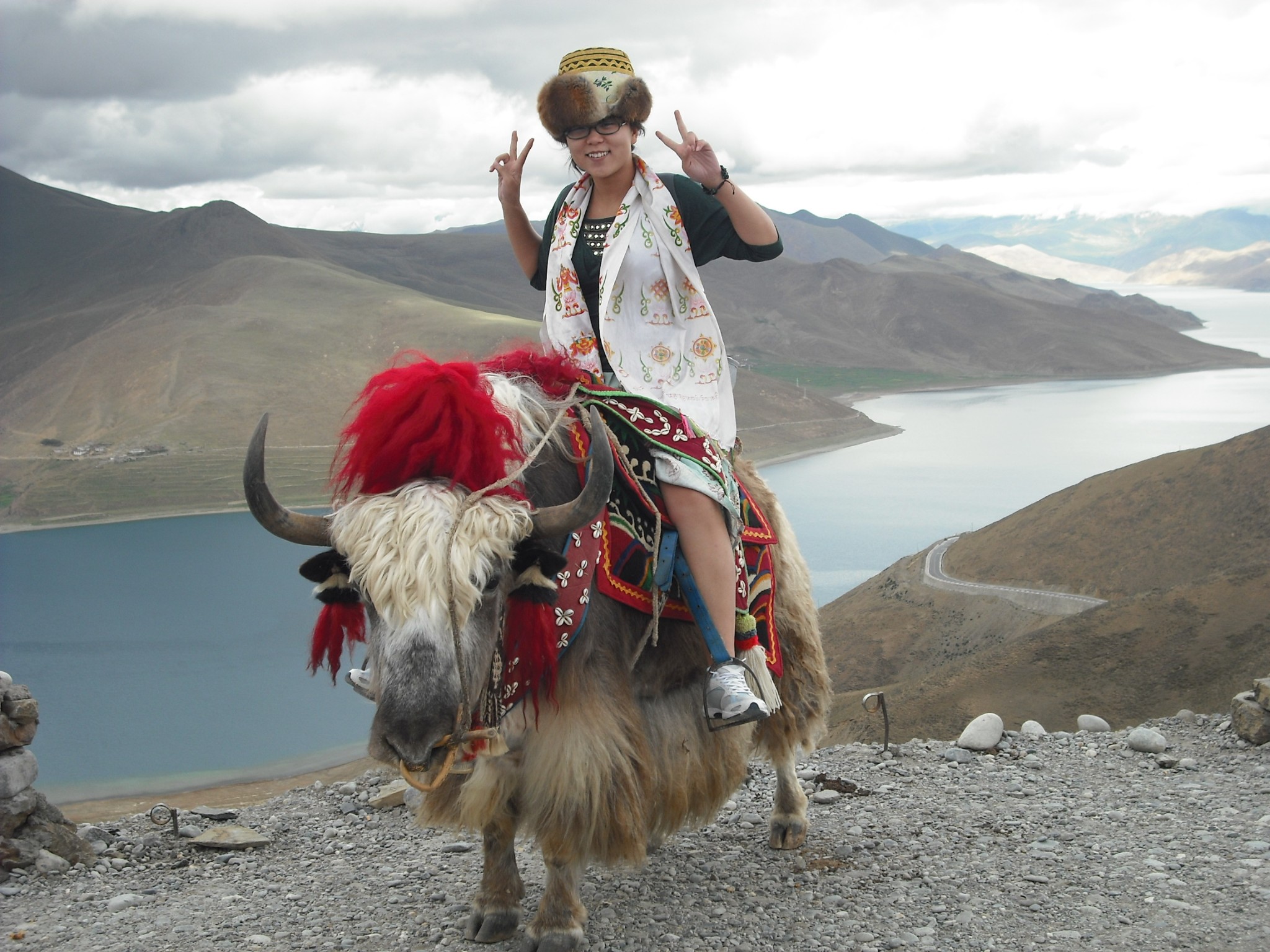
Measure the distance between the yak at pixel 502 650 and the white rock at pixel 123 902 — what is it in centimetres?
171

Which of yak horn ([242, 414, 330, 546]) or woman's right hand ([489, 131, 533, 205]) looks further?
woman's right hand ([489, 131, 533, 205])

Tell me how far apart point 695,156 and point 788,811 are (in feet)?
9.08

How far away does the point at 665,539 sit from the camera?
3.51 m

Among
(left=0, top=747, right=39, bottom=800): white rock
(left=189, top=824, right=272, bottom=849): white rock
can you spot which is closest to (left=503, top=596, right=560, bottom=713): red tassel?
(left=189, top=824, right=272, bottom=849): white rock

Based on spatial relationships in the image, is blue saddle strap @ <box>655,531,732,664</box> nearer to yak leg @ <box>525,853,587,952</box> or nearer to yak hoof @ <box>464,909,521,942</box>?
yak leg @ <box>525,853,587,952</box>

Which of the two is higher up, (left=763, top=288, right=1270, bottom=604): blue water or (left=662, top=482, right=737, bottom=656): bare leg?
(left=662, top=482, right=737, bottom=656): bare leg

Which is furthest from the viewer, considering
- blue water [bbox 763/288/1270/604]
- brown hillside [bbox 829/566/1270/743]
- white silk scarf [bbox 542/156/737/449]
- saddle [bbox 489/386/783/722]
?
blue water [bbox 763/288/1270/604]

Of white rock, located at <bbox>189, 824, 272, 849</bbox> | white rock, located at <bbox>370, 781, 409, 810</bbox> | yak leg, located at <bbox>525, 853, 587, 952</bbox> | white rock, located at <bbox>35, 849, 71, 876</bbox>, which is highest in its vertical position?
yak leg, located at <bbox>525, 853, 587, 952</bbox>

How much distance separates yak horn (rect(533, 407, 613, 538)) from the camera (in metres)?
2.71

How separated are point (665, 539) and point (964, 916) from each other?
1706 millimetres

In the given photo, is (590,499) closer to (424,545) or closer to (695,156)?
(424,545)

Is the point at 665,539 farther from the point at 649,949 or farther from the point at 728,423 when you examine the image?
the point at 649,949

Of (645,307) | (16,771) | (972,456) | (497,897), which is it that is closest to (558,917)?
(497,897)

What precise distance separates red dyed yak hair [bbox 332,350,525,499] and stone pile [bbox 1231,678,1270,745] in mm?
4994
